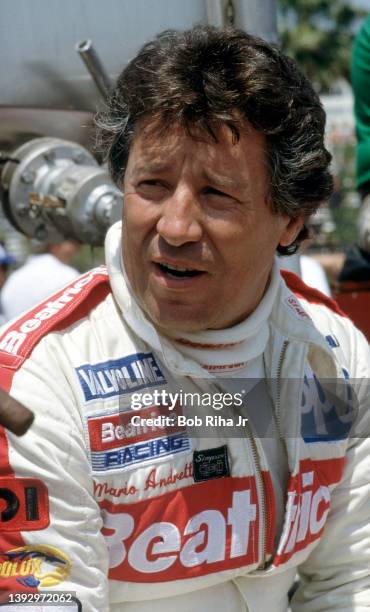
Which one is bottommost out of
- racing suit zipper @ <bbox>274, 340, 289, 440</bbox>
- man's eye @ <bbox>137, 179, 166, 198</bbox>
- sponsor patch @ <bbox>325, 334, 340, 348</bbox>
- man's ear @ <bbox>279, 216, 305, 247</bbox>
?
sponsor patch @ <bbox>325, 334, 340, 348</bbox>

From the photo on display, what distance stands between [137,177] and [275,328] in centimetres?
48

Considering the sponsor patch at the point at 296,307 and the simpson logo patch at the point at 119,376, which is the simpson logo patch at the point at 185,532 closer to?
the simpson logo patch at the point at 119,376

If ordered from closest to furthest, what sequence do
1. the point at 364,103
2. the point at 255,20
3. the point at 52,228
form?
the point at 255,20 < the point at 52,228 < the point at 364,103

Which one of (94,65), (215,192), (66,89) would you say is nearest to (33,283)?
(66,89)

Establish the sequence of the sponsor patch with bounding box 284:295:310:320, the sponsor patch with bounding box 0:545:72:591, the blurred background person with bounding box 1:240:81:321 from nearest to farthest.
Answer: the sponsor patch with bounding box 0:545:72:591
the sponsor patch with bounding box 284:295:310:320
the blurred background person with bounding box 1:240:81:321

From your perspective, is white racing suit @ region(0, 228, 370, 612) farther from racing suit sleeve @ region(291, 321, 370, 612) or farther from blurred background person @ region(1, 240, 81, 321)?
blurred background person @ region(1, 240, 81, 321)

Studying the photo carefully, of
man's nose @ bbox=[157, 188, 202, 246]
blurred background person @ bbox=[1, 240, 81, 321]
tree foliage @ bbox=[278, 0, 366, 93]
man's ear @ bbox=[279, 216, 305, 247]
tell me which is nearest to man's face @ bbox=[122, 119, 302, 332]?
man's nose @ bbox=[157, 188, 202, 246]

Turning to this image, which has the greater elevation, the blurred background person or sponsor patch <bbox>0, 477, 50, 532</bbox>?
sponsor patch <bbox>0, 477, 50, 532</bbox>

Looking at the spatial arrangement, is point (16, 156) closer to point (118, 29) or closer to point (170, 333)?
point (118, 29)

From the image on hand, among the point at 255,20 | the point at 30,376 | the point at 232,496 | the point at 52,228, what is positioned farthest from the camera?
the point at 52,228

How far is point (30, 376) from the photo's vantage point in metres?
1.80

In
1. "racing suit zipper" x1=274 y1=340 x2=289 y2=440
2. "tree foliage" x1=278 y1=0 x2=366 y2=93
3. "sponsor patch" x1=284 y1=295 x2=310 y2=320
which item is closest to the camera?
"racing suit zipper" x1=274 y1=340 x2=289 y2=440

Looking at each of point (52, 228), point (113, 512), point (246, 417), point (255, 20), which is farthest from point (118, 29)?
point (113, 512)

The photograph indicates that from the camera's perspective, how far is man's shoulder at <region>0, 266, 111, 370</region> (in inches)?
72.2
